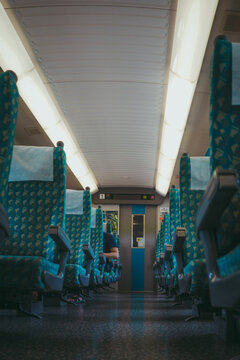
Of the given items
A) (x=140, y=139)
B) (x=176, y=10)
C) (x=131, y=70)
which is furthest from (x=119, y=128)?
(x=176, y=10)

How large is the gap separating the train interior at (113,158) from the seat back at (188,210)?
0.01 m

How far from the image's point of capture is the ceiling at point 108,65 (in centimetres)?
482

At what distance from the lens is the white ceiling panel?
4.85 m

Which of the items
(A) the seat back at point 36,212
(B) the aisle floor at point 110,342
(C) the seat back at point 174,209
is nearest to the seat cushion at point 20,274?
(B) the aisle floor at point 110,342

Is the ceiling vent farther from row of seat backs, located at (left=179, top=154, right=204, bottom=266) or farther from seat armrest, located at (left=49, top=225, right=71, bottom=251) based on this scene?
seat armrest, located at (left=49, top=225, right=71, bottom=251)

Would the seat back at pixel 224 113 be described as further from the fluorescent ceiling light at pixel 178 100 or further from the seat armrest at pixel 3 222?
the fluorescent ceiling light at pixel 178 100

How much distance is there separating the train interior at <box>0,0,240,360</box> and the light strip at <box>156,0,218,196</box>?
0.02 m

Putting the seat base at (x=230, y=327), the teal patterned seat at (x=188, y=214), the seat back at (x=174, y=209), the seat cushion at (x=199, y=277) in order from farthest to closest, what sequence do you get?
the seat back at (x=174, y=209), the teal patterned seat at (x=188, y=214), the seat cushion at (x=199, y=277), the seat base at (x=230, y=327)

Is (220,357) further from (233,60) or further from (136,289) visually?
(136,289)

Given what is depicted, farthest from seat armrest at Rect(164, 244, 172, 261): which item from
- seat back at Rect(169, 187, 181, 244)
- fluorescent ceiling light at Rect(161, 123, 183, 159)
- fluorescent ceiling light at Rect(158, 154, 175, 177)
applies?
fluorescent ceiling light at Rect(158, 154, 175, 177)

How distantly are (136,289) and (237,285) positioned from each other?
14214 millimetres

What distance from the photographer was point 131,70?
6.32m

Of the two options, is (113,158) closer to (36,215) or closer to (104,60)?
(104,60)

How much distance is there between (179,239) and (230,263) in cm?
190
